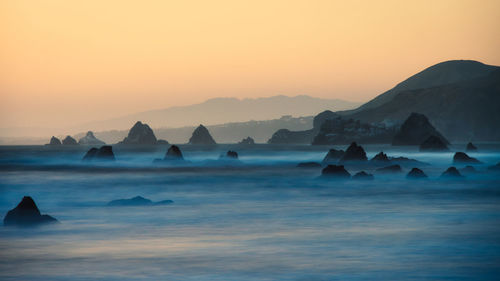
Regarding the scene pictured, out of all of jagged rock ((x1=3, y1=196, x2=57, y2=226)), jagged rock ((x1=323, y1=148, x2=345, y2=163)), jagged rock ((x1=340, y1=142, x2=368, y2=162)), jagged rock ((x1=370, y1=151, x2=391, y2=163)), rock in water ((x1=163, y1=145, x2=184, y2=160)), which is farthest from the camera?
rock in water ((x1=163, y1=145, x2=184, y2=160))

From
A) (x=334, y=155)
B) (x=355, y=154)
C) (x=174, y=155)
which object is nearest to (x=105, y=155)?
(x=174, y=155)

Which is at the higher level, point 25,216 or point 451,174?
point 25,216

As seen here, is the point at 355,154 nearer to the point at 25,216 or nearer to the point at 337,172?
the point at 337,172

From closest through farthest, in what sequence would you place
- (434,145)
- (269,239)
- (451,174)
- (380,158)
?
(269,239) < (451,174) < (380,158) < (434,145)

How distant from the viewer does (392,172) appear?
63.4 meters

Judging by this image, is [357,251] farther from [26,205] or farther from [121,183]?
[121,183]

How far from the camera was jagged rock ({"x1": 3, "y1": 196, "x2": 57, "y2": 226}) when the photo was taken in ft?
90.1

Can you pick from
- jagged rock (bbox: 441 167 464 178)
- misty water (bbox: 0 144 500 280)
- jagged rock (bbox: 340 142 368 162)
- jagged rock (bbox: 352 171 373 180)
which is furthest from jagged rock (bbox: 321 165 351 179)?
jagged rock (bbox: 340 142 368 162)

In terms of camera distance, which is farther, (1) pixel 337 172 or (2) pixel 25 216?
(1) pixel 337 172

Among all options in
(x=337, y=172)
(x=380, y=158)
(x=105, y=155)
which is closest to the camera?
(x=337, y=172)

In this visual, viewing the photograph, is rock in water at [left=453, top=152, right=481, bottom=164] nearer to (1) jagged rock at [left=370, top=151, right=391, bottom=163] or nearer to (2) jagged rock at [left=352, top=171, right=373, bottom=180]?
(1) jagged rock at [left=370, top=151, right=391, bottom=163]

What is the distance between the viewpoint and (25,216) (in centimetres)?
2766

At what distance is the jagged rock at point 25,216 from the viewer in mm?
27453

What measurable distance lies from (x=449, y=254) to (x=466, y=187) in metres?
30.8
